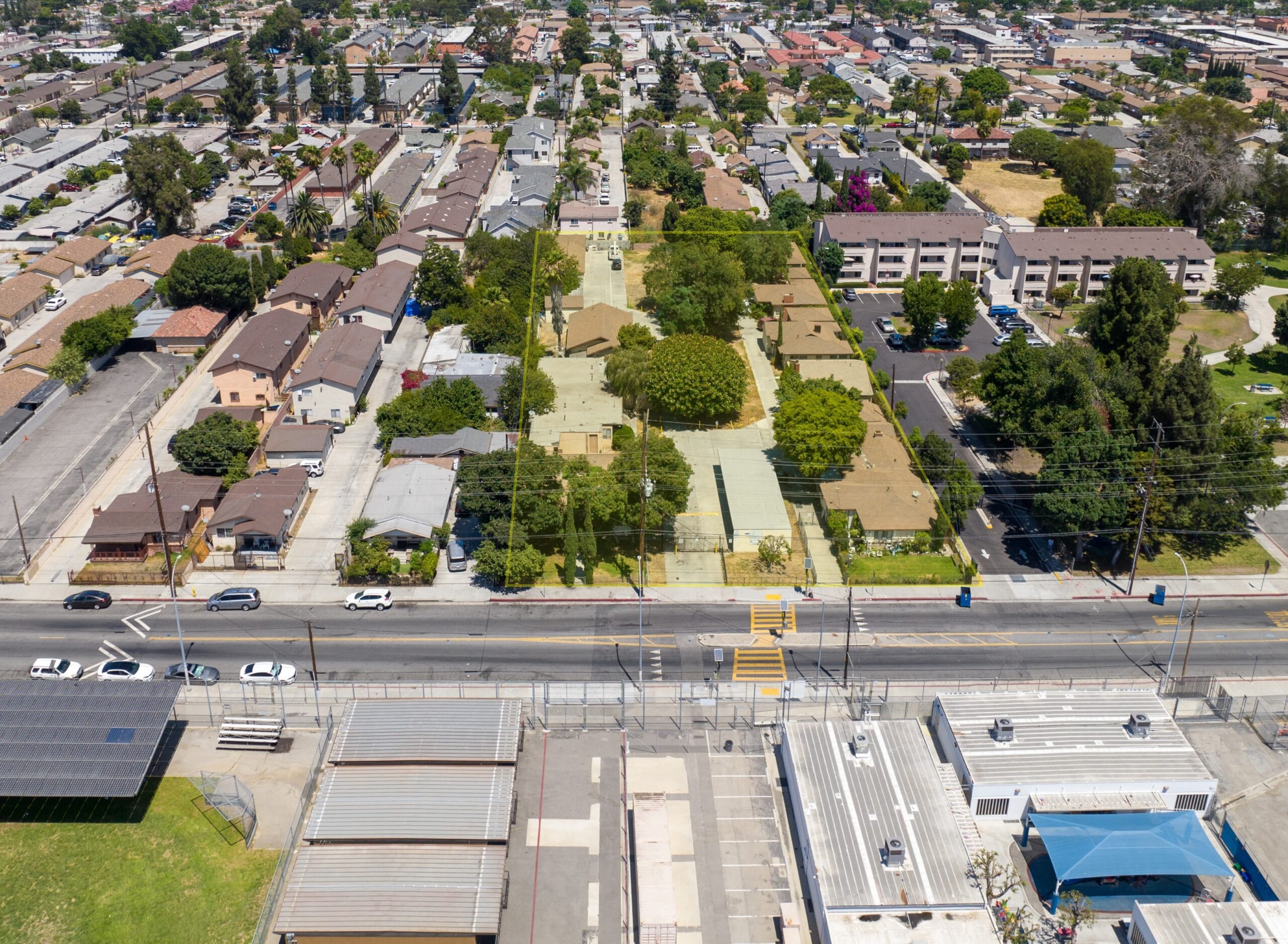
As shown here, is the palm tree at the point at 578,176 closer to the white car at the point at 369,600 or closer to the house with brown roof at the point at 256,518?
the house with brown roof at the point at 256,518

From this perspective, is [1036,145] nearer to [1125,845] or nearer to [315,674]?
[1125,845]

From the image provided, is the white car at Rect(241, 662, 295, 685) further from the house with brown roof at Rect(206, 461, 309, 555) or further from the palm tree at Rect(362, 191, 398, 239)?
the palm tree at Rect(362, 191, 398, 239)

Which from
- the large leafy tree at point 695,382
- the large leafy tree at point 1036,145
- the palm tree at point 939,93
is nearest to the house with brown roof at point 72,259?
the large leafy tree at point 695,382

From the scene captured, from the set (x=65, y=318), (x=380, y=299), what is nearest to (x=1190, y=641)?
(x=380, y=299)

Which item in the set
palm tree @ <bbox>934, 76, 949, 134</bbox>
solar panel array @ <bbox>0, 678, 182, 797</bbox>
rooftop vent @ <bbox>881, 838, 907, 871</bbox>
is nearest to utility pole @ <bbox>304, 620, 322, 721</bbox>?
solar panel array @ <bbox>0, 678, 182, 797</bbox>

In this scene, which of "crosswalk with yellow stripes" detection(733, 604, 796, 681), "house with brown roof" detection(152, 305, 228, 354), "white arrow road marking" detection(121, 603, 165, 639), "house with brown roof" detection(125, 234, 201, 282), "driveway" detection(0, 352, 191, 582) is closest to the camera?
"crosswalk with yellow stripes" detection(733, 604, 796, 681)

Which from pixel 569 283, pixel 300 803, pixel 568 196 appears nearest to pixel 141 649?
pixel 300 803

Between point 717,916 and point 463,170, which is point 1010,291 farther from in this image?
point 717,916
